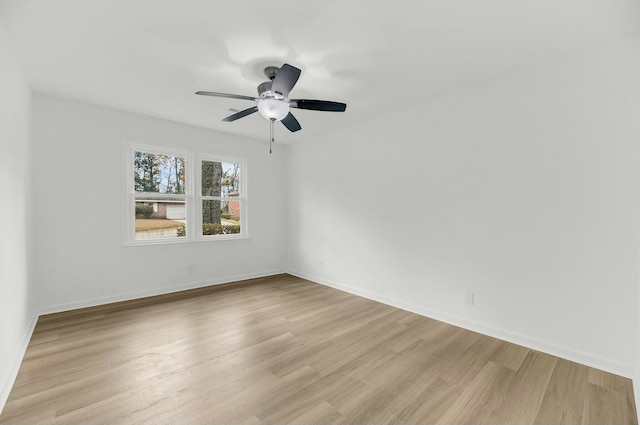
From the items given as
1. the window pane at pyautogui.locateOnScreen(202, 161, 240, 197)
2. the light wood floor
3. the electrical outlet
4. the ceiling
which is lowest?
the light wood floor

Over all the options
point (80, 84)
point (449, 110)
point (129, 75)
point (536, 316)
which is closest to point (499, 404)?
point (536, 316)

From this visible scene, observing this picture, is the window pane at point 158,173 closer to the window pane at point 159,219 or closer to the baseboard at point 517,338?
the window pane at point 159,219

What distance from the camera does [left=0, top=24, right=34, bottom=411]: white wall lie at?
197 cm

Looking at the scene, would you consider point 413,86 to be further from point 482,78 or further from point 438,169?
point 438,169

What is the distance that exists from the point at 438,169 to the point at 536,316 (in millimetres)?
1669

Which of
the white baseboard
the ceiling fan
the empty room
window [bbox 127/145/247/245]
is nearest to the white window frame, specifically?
window [bbox 127/145/247/245]

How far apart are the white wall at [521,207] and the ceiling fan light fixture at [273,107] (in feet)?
5.72

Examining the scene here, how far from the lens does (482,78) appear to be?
277cm

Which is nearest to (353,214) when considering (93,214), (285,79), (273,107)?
(273,107)

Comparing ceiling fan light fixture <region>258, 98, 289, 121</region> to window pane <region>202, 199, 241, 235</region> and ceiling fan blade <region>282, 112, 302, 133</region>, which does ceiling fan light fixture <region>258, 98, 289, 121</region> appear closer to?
ceiling fan blade <region>282, 112, 302, 133</region>

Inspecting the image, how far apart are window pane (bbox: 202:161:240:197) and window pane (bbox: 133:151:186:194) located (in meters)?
0.36

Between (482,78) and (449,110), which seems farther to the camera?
(449,110)

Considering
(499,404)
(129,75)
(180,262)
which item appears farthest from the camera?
(180,262)

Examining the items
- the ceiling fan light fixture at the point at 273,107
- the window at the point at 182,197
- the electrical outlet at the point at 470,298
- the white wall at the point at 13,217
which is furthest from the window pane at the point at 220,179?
the electrical outlet at the point at 470,298
